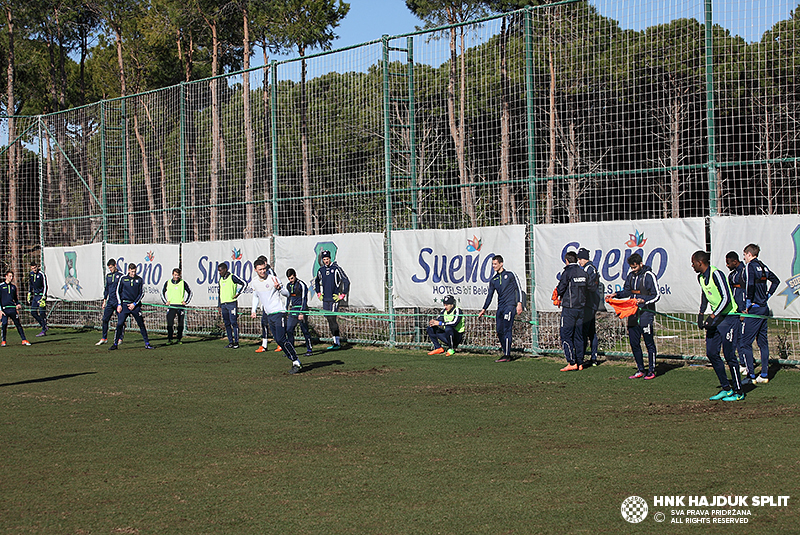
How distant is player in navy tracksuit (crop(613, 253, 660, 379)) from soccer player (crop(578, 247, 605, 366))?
875 millimetres

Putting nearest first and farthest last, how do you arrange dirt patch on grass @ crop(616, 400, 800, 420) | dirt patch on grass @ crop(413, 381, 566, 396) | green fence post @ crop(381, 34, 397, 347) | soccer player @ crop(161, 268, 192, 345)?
dirt patch on grass @ crop(616, 400, 800, 420) → dirt patch on grass @ crop(413, 381, 566, 396) → green fence post @ crop(381, 34, 397, 347) → soccer player @ crop(161, 268, 192, 345)

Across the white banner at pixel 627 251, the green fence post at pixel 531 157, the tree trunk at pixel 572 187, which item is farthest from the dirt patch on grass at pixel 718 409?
the tree trunk at pixel 572 187

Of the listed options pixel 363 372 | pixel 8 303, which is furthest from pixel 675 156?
pixel 8 303

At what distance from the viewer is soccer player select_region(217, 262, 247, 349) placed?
700 inches

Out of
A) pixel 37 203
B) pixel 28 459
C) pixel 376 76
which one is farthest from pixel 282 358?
pixel 37 203

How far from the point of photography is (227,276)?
709 inches

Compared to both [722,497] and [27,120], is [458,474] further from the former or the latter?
[27,120]

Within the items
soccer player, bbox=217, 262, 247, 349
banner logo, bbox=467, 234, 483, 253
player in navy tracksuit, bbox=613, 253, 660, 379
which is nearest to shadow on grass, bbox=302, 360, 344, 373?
banner logo, bbox=467, 234, 483, 253

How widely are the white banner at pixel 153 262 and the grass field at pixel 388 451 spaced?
824 centimetres

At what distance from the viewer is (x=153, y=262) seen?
21312 millimetres

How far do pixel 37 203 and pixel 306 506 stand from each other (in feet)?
78.2

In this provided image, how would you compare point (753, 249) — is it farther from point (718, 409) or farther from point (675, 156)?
point (675, 156)

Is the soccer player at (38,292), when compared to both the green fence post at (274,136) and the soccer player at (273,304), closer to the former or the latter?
the green fence post at (274,136)

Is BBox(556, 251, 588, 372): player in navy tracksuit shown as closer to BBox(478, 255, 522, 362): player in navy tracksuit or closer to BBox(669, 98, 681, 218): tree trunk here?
BBox(478, 255, 522, 362): player in navy tracksuit
